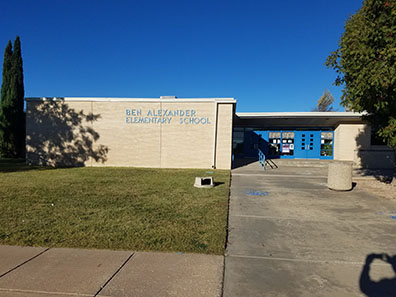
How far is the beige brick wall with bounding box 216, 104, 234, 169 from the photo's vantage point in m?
15.6

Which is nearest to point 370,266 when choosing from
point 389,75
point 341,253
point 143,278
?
point 341,253

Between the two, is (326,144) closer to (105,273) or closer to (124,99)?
(124,99)

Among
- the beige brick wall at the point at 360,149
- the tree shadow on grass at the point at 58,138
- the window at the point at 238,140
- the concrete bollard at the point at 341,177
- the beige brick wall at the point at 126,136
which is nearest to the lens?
the concrete bollard at the point at 341,177

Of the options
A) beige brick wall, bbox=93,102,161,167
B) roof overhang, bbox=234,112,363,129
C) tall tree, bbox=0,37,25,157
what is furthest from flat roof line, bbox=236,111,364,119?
tall tree, bbox=0,37,25,157

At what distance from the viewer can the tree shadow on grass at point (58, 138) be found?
16781 mm

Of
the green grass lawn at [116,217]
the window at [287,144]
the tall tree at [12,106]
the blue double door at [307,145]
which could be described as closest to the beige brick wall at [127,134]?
the green grass lawn at [116,217]

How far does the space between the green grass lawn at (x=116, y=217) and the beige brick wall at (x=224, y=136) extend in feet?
21.5

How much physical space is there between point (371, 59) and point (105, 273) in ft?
31.2

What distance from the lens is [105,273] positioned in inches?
126

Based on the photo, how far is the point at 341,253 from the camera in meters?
3.93

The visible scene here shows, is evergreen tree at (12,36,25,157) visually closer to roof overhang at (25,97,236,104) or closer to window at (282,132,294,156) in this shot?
roof overhang at (25,97,236,104)

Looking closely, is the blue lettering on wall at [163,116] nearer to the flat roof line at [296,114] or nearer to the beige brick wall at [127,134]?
→ the beige brick wall at [127,134]

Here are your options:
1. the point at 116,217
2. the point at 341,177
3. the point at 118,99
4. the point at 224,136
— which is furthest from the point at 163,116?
the point at 116,217

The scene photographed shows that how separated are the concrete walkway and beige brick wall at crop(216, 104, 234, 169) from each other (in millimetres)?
8138
